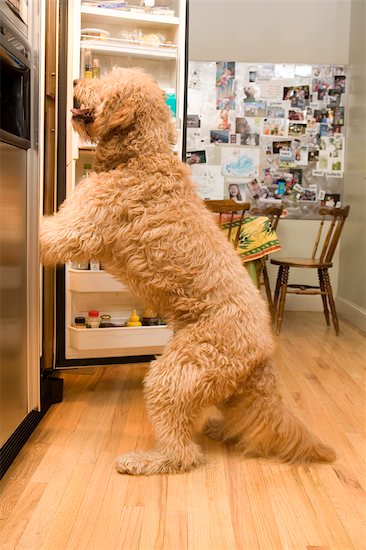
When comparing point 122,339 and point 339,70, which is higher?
point 339,70

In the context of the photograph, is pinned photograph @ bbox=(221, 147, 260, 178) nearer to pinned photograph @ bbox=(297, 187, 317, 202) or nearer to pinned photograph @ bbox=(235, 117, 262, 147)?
pinned photograph @ bbox=(235, 117, 262, 147)

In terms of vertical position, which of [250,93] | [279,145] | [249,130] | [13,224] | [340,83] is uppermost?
[340,83]

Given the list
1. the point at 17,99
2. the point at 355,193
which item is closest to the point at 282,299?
the point at 355,193

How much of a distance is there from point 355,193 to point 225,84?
152 cm

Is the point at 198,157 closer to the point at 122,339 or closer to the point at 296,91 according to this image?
the point at 296,91

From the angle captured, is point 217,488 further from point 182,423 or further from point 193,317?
point 193,317

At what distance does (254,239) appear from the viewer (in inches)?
166

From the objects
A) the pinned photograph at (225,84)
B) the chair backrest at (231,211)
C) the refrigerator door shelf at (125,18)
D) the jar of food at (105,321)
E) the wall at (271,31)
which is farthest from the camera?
→ the pinned photograph at (225,84)

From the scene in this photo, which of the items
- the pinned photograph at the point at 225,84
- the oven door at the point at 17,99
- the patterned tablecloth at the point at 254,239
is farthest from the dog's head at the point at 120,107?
the pinned photograph at the point at 225,84

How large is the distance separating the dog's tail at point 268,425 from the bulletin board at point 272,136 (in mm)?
3403

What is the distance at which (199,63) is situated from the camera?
5.12 metres

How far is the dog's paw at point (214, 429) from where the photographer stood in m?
2.20

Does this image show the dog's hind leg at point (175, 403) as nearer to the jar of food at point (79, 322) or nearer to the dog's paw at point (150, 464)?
the dog's paw at point (150, 464)

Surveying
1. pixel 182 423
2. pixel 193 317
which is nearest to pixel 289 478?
pixel 182 423
